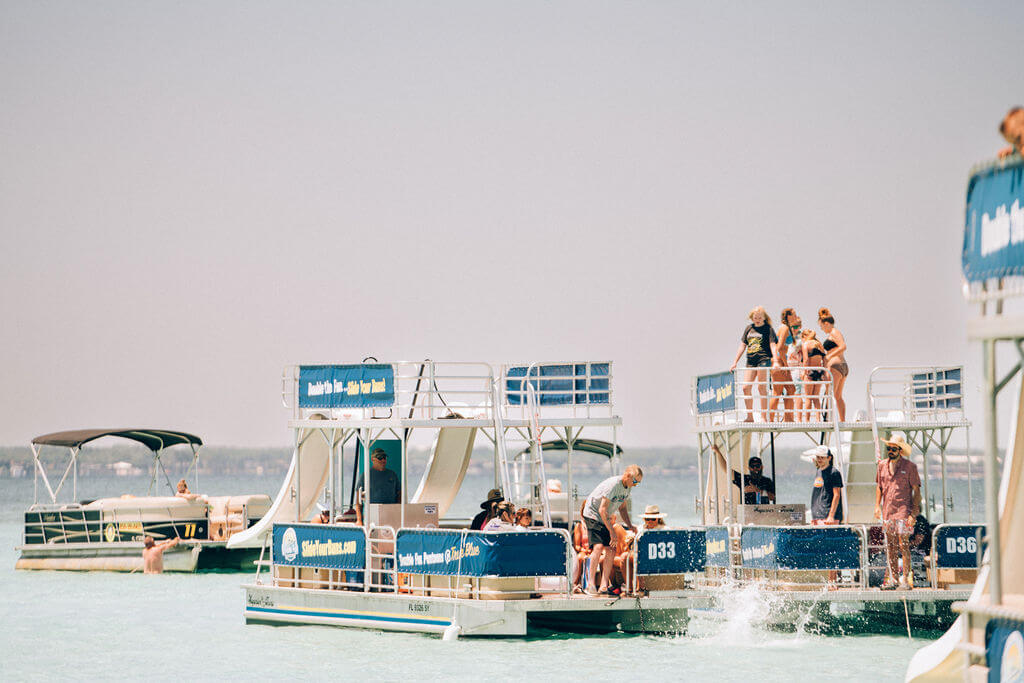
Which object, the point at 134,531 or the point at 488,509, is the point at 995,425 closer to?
the point at 488,509

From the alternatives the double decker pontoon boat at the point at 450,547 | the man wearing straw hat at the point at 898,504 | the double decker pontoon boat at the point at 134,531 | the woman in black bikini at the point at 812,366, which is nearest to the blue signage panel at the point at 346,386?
the double decker pontoon boat at the point at 450,547

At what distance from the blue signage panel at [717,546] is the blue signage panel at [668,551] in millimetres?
1615

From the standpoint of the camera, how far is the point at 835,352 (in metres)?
20.9

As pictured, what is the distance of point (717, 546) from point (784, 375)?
2.71m

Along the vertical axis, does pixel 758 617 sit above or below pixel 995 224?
below

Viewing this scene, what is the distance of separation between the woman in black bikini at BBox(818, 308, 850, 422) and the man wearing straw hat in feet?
6.77

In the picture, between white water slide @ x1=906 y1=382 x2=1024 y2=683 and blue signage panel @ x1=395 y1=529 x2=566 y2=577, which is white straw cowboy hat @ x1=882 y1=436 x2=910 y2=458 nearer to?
blue signage panel @ x1=395 y1=529 x2=566 y2=577

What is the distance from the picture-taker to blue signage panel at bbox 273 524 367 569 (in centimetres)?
1945

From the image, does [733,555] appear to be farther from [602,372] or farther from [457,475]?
[457,475]

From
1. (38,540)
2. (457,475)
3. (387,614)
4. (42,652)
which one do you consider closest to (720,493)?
(457,475)

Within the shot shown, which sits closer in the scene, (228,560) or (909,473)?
Answer: (909,473)

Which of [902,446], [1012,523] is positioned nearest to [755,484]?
[902,446]

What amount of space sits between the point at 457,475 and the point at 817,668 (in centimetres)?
802

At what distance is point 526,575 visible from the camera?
701 inches
